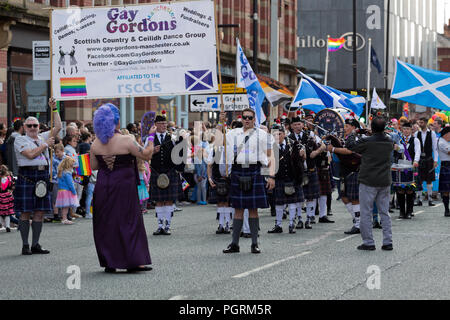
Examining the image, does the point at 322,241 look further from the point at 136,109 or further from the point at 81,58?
the point at 136,109

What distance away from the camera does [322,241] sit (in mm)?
12992

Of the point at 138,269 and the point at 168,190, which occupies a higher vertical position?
the point at 168,190

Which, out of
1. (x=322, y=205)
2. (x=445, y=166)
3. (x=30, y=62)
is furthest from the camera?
(x=30, y=62)

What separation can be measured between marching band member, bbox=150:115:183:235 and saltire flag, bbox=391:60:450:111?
666cm

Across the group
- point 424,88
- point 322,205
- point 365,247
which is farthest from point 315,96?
point 365,247

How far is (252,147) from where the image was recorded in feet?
38.0

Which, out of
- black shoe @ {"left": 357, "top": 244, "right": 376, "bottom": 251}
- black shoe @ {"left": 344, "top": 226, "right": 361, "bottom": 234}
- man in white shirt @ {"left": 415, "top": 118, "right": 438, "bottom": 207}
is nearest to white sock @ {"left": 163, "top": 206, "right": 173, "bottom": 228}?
black shoe @ {"left": 344, "top": 226, "right": 361, "bottom": 234}

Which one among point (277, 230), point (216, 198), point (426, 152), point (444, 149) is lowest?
point (277, 230)

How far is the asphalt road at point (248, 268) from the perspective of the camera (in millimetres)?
8398

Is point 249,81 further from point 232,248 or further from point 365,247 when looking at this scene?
point 232,248

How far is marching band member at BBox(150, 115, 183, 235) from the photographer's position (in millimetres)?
14336

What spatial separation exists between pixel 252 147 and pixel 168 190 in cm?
316

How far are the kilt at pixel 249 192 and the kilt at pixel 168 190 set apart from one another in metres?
2.78

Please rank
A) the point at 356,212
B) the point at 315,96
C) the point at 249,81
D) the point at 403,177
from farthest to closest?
the point at 315,96
the point at 249,81
the point at 403,177
the point at 356,212
